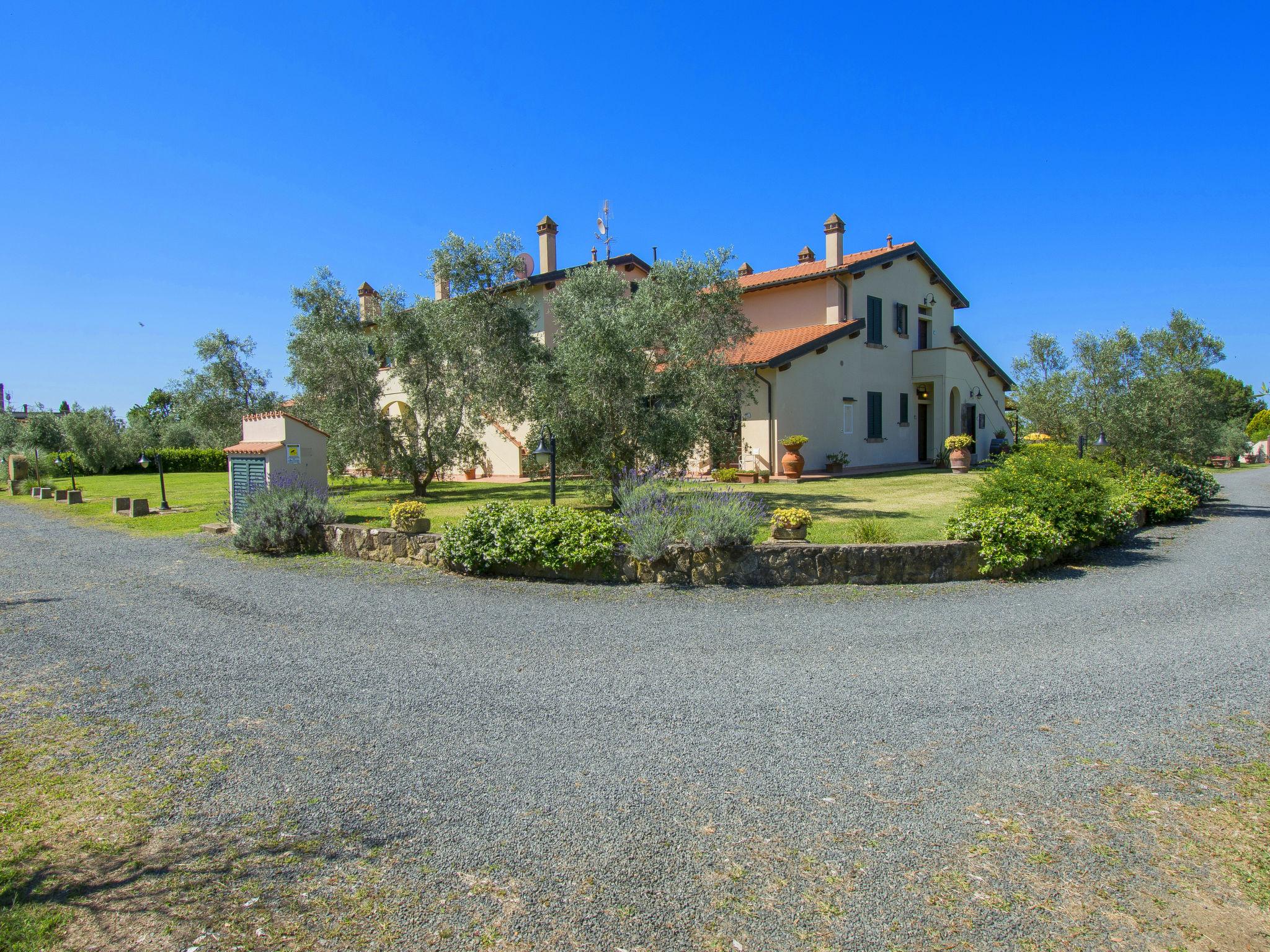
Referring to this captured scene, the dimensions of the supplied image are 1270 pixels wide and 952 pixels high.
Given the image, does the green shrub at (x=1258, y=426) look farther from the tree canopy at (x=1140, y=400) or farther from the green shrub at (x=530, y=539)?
the green shrub at (x=530, y=539)

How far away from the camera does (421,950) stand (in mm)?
2600

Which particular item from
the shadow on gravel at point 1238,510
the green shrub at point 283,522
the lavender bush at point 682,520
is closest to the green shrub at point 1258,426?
the shadow on gravel at point 1238,510

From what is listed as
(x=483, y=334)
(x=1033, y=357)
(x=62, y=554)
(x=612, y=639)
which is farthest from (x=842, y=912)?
(x=1033, y=357)

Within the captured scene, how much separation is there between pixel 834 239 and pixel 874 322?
299 cm

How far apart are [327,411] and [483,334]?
13.9 feet

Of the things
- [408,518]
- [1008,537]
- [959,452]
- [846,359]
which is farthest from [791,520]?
[959,452]

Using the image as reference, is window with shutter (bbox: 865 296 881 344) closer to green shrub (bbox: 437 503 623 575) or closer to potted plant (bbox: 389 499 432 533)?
green shrub (bbox: 437 503 623 575)

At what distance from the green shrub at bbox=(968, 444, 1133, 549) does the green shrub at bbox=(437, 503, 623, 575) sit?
5162mm

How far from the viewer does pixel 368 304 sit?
20.6 metres

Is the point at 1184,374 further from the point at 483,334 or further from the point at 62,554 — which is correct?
the point at 62,554

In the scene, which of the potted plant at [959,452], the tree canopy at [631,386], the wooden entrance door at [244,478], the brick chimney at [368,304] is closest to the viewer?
the tree canopy at [631,386]

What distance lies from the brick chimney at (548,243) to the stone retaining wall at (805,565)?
16.4 m

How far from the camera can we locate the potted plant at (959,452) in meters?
22.3

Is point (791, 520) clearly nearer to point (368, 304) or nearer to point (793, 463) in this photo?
point (793, 463)
